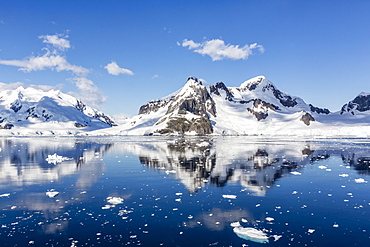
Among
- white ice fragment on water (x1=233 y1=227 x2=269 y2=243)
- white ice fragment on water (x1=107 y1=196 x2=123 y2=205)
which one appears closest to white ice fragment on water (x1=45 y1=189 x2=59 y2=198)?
white ice fragment on water (x1=107 y1=196 x2=123 y2=205)

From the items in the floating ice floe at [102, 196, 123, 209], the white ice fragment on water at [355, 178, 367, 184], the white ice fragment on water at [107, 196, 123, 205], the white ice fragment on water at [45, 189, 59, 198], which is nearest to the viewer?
the floating ice floe at [102, 196, 123, 209]

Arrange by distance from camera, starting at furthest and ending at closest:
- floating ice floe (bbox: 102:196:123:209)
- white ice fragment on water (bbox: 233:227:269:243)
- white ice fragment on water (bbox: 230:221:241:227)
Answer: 1. floating ice floe (bbox: 102:196:123:209)
2. white ice fragment on water (bbox: 230:221:241:227)
3. white ice fragment on water (bbox: 233:227:269:243)

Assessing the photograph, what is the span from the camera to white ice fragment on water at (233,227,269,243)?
1307 centimetres

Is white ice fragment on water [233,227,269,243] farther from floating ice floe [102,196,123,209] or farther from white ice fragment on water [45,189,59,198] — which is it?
white ice fragment on water [45,189,59,198]

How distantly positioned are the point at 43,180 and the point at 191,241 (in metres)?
19.5

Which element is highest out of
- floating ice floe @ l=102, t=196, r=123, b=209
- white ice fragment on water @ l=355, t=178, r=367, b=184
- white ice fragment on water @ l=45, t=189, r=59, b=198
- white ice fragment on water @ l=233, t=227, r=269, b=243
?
white ice fragment on water @ l=45, t=189, r=59, b=198

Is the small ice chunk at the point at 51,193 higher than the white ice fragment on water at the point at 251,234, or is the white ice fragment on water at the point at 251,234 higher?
the small ice chunk at the point at 51,193

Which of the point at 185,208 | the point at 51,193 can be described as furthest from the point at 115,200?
the point at 51,193

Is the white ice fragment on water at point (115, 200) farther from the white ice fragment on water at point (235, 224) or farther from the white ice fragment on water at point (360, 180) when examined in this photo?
the white ice fragment on water at point (360, 180)

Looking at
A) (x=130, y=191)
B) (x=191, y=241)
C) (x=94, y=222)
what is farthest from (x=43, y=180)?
(x=191, y=241)

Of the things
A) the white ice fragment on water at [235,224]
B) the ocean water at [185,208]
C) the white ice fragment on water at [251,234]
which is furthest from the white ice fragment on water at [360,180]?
the white ice fragment on water at [251,234]

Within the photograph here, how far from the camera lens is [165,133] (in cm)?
18738

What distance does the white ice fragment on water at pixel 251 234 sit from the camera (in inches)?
515

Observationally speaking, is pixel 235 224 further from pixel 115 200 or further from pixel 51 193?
pixel 51 193
